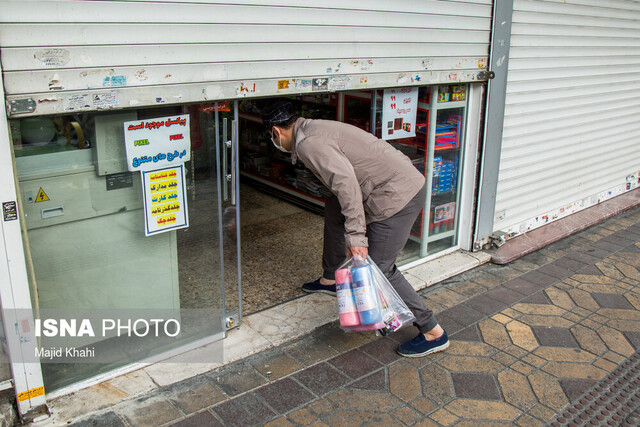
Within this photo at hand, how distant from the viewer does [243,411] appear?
347cm

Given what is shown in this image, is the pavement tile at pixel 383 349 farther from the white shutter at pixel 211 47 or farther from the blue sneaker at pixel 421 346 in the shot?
the white shutter at pixel 211 47

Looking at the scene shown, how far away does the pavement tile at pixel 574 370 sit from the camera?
394cm

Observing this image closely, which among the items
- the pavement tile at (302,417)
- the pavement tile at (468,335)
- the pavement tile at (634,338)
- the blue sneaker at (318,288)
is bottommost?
the pavement tile at (634,338)

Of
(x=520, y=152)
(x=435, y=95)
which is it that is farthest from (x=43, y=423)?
(x=520, y=152)

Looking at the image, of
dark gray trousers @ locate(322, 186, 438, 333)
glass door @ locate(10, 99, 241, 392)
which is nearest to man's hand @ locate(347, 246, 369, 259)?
dark gray trousers @ locate(322, 186, 438, 333)

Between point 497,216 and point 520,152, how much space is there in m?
0.72

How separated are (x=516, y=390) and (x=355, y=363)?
107cm

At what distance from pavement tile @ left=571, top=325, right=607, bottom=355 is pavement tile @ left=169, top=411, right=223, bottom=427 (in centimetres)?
275

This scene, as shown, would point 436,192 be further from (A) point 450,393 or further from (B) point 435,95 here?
(A) point 450,393

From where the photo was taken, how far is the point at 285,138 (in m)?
3.96

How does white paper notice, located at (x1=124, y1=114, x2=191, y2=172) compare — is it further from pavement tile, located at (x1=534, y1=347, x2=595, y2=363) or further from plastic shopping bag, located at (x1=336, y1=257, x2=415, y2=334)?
pavement tile, located at (x1=534, y1=347, x2=595, y2=363)

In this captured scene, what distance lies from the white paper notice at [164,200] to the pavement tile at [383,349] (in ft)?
5.27

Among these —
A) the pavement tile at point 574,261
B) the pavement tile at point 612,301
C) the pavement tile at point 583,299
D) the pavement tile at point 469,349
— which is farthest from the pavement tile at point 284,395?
the pavement tile at point 574,261

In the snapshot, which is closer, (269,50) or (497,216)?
(269,50)
